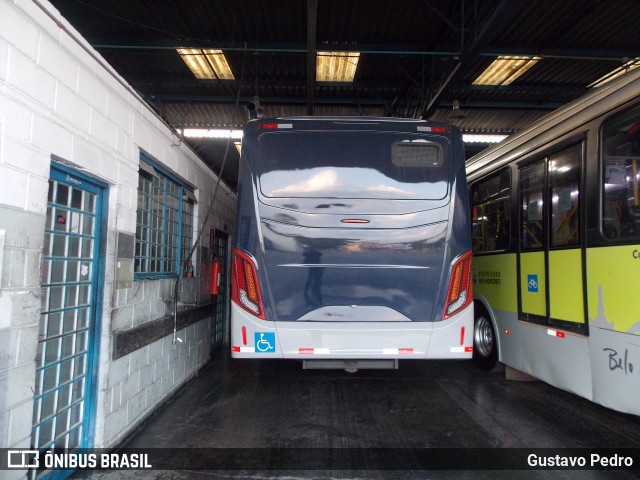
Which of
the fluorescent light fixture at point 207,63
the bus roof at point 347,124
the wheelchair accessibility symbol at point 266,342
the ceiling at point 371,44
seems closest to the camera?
the wheelchair accessibility symbol at point 266,342

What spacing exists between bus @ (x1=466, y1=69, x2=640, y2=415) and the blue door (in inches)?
184

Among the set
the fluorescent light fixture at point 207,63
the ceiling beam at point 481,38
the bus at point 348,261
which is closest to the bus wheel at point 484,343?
the bus at point 348,261

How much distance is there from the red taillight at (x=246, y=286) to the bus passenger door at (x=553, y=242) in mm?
3205

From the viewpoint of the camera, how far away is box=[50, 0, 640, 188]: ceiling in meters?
6.07

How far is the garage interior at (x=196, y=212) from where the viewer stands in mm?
2730

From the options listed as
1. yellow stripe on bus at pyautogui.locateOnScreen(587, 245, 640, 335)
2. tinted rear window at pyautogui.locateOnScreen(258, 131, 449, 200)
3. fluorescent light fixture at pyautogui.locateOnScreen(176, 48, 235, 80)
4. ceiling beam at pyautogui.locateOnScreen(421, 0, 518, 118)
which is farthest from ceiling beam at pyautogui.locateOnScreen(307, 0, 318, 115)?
yellow stripe on bus at pyautogui.locateOnScreen(587, 245, 640, 335)

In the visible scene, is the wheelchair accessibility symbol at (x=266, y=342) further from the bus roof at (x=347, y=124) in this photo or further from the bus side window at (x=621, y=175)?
the bus side window at (x=621, y=175)

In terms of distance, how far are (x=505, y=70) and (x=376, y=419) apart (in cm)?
705

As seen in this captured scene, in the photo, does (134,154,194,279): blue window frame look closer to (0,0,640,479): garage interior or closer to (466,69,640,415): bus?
(0,0,640,479): garage interior

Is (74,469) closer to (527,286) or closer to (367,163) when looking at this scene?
(367,163)

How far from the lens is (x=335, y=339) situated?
3943 millimetres

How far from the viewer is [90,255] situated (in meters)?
3.61

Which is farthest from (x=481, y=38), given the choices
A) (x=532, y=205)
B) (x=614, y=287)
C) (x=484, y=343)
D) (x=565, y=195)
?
(x=484, y=343)

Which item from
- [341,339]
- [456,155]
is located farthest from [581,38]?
[341,339]
